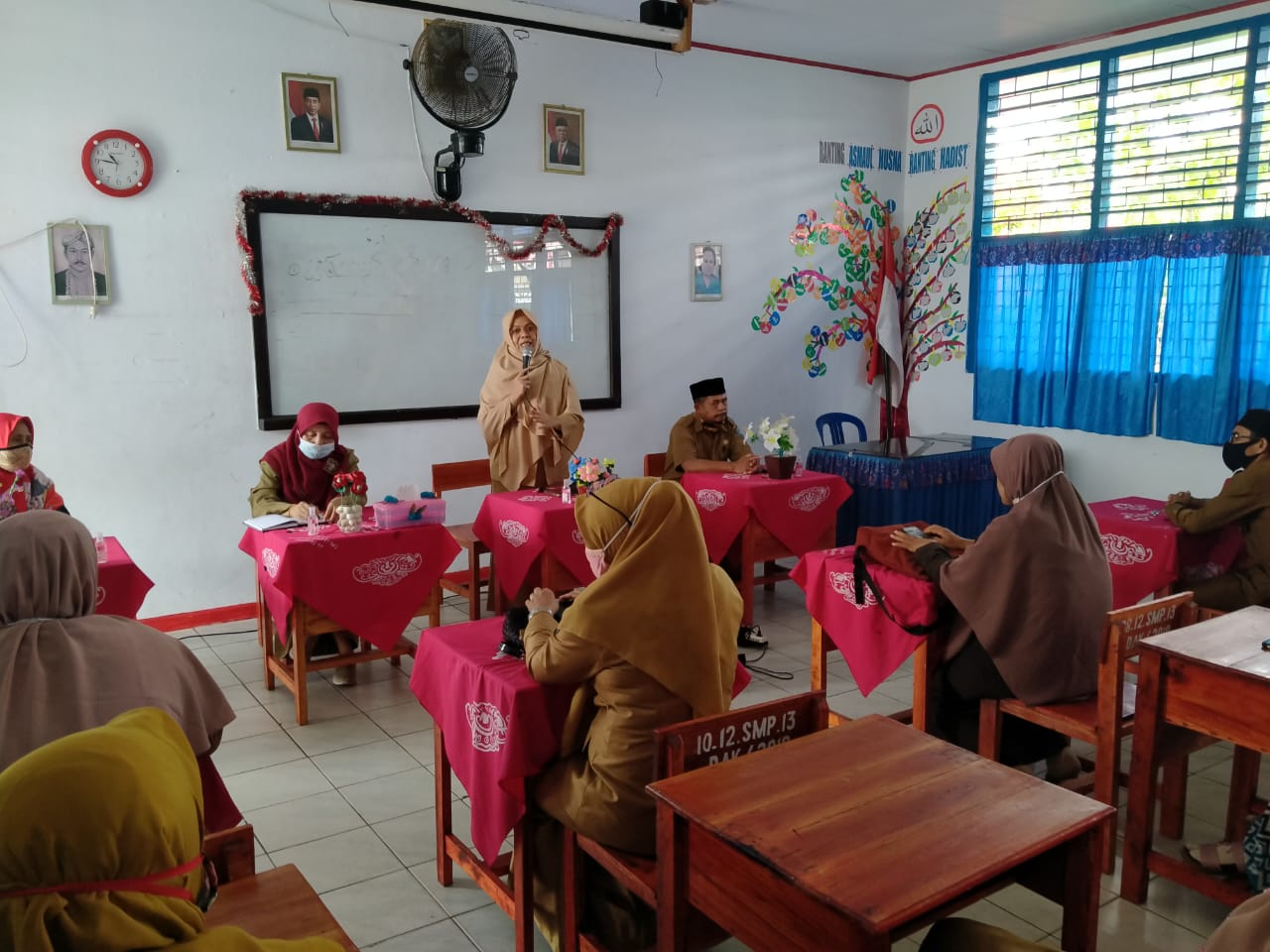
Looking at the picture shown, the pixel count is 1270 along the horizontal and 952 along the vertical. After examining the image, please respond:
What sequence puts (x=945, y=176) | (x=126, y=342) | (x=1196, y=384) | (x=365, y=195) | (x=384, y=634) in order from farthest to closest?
1. (x=945, y=176)
2. (x=1196, y=384)
3. (x=365, y=195)
4. (x=126, y=342)
5. (x=384, y=634)

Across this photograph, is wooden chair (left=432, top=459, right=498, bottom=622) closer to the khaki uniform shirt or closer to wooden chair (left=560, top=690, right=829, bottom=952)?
A: the khaki uniform shirt

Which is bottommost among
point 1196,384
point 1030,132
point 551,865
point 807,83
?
point 551,865

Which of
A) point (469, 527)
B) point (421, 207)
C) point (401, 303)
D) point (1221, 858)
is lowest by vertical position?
point (1221, 858)

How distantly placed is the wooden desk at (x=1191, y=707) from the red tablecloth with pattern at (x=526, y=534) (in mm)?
2213

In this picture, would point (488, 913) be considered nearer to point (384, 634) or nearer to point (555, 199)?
point (384, 634)

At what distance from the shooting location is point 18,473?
361 centimetres

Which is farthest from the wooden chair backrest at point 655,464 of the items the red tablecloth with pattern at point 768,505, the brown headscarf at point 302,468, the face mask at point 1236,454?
the face mask at point 1236,454

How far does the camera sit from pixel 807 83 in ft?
21.7

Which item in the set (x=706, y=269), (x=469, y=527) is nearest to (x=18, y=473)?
(x=469, y=527)

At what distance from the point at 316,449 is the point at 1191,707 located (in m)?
3.31

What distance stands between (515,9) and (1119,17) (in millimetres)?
3792

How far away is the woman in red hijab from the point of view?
13.4ft

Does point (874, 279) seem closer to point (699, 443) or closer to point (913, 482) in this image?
point (913, 482)

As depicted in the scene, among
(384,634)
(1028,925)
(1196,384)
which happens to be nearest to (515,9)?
(384,634)
